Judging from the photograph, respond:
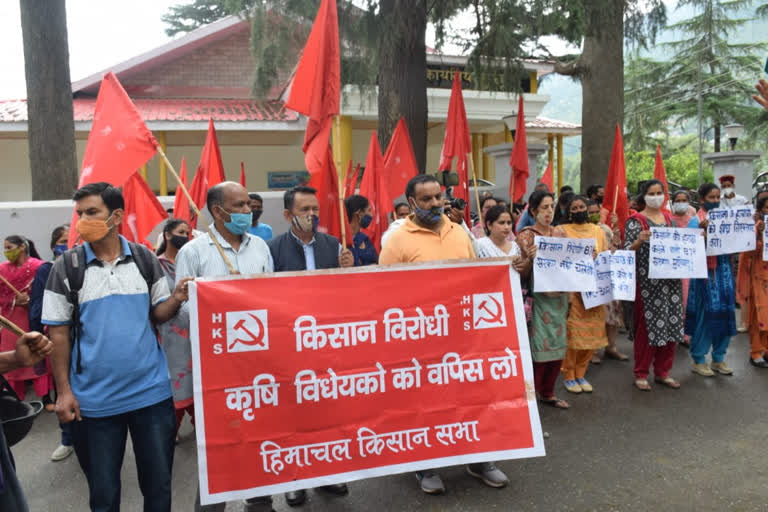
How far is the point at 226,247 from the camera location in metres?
3.07

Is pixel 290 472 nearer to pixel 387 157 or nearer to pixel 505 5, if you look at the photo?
pixel 387 157

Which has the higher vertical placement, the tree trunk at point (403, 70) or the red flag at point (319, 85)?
the tree trunk at point (403, 70)

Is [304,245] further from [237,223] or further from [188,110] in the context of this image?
[188,110]

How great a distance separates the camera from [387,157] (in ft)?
24.2

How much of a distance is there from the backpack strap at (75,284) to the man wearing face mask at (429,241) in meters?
1.68

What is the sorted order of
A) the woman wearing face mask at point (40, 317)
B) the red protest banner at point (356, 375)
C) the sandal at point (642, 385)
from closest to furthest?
the red protest banner at point (356, 375) < the woman wearing face mask at point (40, 317) < the sandal at point (642, 385)

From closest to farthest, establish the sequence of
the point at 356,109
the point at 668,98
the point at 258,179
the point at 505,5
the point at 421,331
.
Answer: the point at 421,331 → the point at 505,5 → the point at 356,109 → the point at 258,179 → the point at 668,98

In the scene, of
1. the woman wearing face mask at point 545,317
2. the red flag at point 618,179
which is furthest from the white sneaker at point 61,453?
the red flag at point 618,179

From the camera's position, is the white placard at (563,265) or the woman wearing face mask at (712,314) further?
the woman wearing face mask at (712,314)

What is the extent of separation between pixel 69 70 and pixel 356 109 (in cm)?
688

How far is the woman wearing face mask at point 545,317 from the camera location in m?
4.51

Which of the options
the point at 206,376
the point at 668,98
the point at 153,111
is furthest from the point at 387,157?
the point at 668,98

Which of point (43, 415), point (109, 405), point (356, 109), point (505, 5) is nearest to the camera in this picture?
point (109, 405)

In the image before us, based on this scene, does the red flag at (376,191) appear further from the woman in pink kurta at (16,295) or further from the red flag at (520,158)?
the woman in pink kurta at (16,295)
